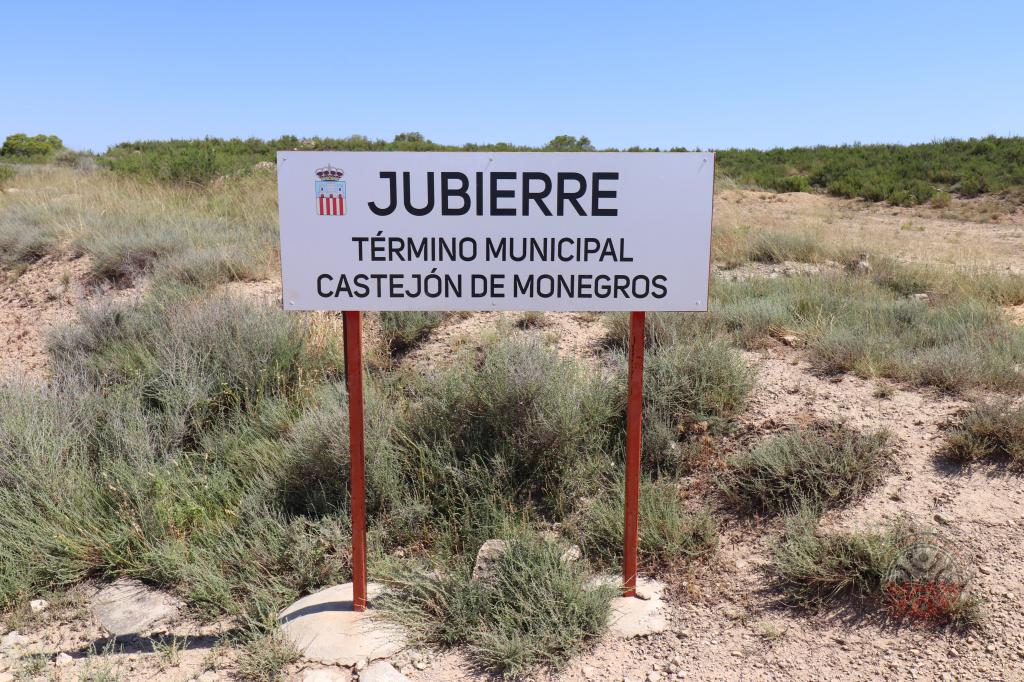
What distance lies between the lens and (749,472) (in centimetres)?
392

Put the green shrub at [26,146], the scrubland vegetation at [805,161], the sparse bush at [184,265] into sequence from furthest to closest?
the green shrub at [26,146] → the scrubland vegetation at [805,161] → the sparse bush at [184,265]

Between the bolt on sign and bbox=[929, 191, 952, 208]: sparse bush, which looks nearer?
the bolt on sign

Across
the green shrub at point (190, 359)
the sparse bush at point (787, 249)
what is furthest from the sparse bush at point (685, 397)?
the sparse bush at point (787, 249)

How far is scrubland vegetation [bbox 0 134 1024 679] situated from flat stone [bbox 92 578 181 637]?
8 cm

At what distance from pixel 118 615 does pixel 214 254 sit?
5.06 m

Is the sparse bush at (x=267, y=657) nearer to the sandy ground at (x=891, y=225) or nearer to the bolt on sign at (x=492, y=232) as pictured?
the bolt on sign at (x=492, y=232)

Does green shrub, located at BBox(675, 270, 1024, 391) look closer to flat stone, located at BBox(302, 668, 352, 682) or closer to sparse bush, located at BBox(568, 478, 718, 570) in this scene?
sparse bush, located at BBox(568, 478, 718, 570)

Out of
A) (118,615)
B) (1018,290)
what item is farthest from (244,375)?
(1018,290)

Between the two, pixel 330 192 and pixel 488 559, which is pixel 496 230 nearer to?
pixel 330 192

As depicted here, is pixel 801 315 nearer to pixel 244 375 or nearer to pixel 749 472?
pixel 749 472

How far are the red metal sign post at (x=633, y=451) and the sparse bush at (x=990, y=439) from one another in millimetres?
1764

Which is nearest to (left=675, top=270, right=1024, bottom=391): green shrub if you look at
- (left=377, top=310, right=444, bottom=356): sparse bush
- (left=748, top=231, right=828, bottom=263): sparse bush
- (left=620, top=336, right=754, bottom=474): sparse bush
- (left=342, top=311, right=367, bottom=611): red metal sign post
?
(left=620, top=336, right=754, bottom=474): sparse bush

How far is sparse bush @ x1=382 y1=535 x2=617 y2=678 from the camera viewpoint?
2910 mm

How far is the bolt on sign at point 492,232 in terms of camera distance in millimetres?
3076
